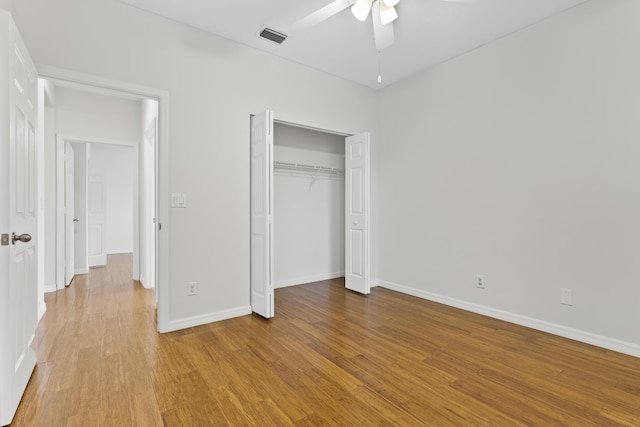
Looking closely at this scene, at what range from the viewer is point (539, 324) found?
9.42 ft

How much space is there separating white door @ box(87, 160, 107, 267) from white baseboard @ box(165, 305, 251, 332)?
14.8 ft

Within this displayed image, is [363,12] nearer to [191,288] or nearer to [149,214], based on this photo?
[191,288]

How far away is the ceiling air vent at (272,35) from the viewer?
2873 millimetres

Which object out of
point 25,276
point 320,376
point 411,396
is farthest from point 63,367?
point 411,396

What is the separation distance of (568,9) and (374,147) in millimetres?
2380

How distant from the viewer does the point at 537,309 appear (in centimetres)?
290

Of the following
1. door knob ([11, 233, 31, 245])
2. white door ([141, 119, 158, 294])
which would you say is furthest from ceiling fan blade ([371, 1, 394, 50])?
white door ([141, 119, 158, 294])

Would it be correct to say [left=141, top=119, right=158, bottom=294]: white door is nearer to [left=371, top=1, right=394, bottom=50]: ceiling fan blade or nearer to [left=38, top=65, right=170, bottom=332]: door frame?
[left=38, top=65, right=170, bottom=332]: door frame

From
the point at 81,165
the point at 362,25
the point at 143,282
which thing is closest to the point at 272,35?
the point at 362,25

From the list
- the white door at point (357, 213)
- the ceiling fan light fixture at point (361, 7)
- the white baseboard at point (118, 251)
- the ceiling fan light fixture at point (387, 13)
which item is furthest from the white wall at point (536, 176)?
the white baseboard at point (118, 251)

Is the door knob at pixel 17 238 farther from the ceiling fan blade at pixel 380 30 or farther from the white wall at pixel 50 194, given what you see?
the white wall at pixel 50 194

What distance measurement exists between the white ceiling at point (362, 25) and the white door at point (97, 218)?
5161mm

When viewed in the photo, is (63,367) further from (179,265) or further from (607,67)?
→ (607,67)

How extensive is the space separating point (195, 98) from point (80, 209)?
3.70 m
